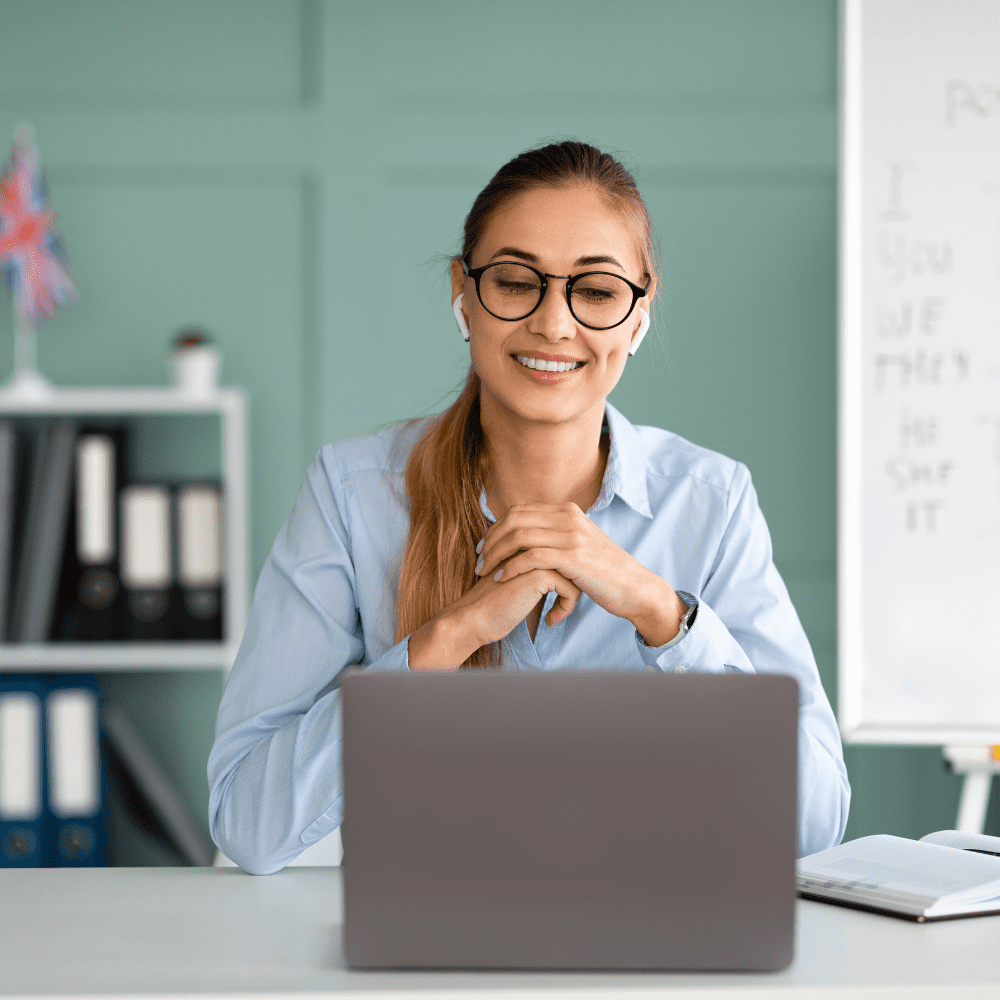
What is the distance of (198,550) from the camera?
2.29 m

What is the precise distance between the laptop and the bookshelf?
164 centimetres

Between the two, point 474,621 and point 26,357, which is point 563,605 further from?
point 26,357

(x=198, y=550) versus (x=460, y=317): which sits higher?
(x=460, y=317)

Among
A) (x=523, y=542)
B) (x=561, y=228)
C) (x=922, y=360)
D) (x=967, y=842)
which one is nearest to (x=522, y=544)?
(x=523, y=542)

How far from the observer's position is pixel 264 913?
870 millimetres

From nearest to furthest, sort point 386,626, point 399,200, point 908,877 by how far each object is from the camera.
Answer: point 908,877 → point 386,626 → point 399,200

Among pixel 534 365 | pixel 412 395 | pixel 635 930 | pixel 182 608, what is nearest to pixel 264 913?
pixel 635 930

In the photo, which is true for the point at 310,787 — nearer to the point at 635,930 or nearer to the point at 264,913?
the point at 264,913

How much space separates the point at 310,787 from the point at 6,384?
180 cm

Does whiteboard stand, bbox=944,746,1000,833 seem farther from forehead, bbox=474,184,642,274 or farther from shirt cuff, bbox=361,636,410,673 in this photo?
shirt cuff, bbox=361,636,410,673

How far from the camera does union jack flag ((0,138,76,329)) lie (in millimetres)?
2416

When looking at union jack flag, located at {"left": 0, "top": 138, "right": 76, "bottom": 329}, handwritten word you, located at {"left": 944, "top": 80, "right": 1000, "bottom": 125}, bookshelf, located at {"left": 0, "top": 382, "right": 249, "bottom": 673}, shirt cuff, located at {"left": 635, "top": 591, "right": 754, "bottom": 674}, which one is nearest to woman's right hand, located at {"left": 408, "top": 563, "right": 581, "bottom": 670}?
shirt cuff, located at {"left": 635, "top": 591, "right": 754, "bottom": 674}

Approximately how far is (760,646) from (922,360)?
1042 mm

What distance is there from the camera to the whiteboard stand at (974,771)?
2.07 metres
